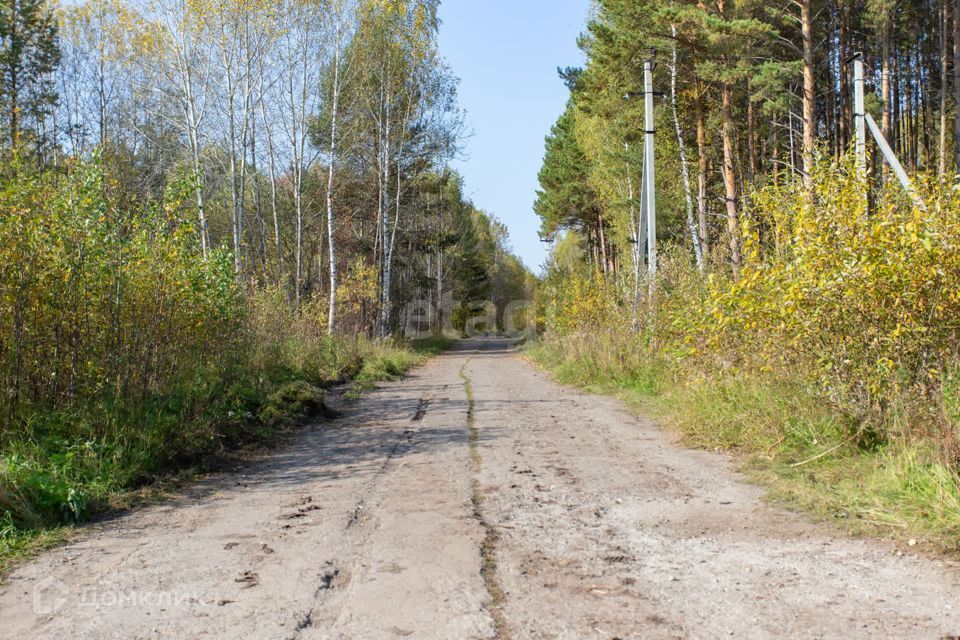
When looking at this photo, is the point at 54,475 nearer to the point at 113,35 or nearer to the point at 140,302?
the point at 140,302

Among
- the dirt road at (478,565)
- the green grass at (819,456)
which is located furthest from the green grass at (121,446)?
the green grass at (819,456)

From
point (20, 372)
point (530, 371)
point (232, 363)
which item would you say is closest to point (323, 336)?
point (530, 371)

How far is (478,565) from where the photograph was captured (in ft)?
13.9

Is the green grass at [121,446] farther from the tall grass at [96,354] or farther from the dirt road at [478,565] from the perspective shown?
the dirt road at [478,565]

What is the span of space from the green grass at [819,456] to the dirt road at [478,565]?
0.33 m

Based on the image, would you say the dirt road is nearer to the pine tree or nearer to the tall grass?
the tall grass

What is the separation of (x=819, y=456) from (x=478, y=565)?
12.8 feet

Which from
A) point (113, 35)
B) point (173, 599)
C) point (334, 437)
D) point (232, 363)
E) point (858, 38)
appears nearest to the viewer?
point (173, 599)

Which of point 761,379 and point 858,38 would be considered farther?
point 858,38

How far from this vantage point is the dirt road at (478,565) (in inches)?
135

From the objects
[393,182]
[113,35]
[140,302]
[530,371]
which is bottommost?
[530,371]

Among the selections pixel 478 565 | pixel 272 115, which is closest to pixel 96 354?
pixel 478 565

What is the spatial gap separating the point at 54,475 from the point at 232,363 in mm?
4724

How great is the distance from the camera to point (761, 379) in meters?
7.89
